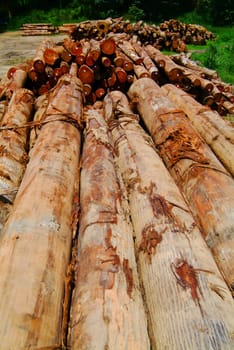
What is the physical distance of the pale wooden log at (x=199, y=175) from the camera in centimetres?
221

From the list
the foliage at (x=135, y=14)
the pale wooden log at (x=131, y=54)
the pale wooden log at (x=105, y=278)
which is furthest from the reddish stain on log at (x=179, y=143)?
the foliage at (x=135, y=14)

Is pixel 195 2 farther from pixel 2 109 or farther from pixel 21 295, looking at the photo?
pixel 21 295

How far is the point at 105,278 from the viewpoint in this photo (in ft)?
6.22

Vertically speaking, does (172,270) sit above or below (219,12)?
above

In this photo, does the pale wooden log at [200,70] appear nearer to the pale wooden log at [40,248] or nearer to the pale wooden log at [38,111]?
the pale wooden log at [38,111]

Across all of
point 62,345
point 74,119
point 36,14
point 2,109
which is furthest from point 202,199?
point 36,14

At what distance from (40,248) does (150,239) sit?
29.2 inches

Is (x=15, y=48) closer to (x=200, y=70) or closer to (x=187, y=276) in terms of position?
(x=200, y=70)

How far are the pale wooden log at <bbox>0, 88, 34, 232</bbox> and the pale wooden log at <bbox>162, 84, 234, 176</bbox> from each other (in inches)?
84.7

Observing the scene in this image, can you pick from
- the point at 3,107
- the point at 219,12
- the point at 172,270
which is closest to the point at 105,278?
the point at 172,270

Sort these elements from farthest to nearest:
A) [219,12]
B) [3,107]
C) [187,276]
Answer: [219,12], [3,107], [187,276]

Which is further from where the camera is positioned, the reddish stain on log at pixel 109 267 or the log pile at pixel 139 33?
the log pile at pixel 139 33

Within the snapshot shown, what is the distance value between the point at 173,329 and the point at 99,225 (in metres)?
0.90

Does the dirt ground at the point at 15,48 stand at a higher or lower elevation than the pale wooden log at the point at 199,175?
lower
